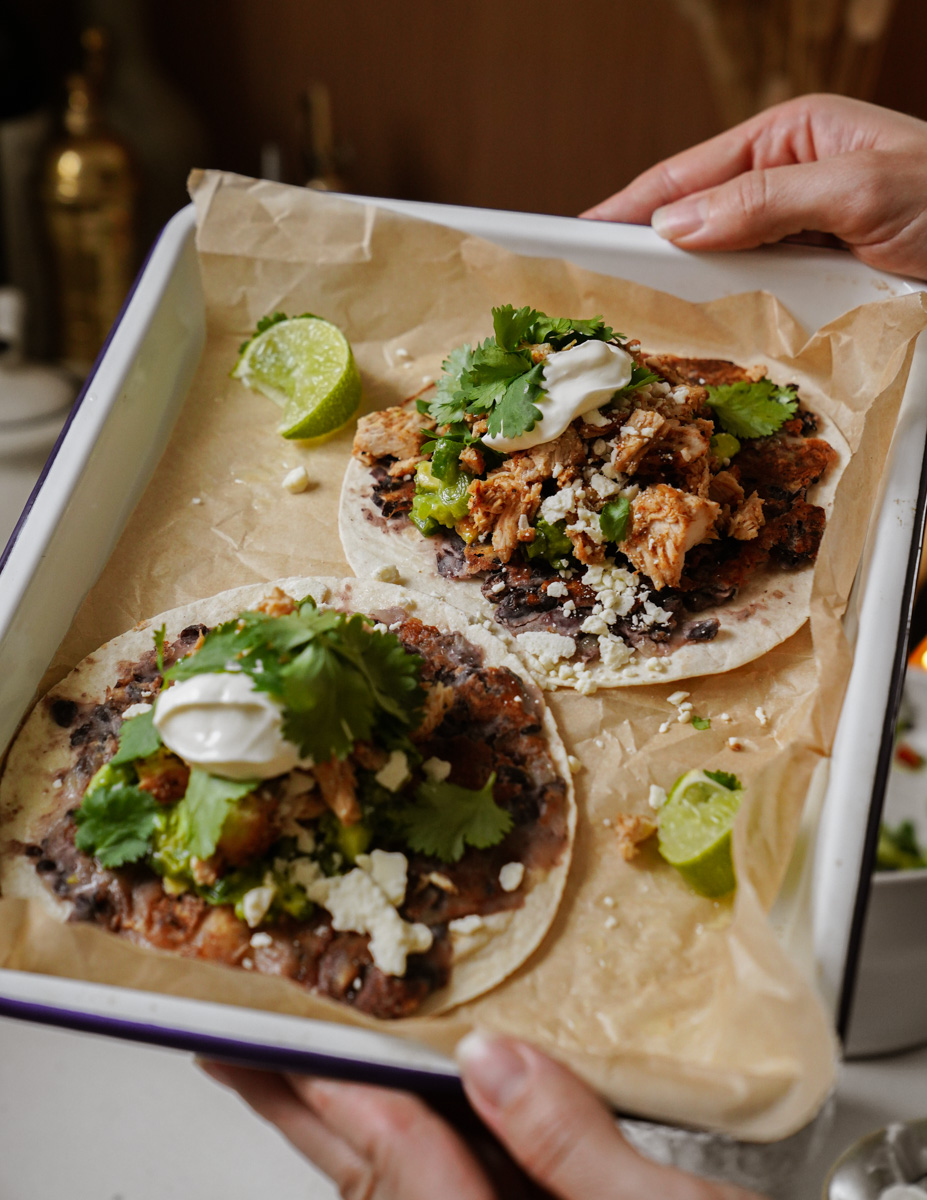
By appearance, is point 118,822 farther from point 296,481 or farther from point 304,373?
point 304,373

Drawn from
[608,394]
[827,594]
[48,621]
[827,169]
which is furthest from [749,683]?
[48,621]

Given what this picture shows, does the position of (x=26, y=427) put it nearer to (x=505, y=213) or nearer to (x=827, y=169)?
(x=505, y=213)

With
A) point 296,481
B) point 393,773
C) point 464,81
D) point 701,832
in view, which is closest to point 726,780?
point 701,832

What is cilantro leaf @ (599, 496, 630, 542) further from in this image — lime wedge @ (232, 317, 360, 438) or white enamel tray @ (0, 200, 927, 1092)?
lime wedge @ (232, 317, 360, 438)

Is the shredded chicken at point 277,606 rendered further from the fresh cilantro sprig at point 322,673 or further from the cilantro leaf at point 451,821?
the cilantro leaf at point 451,821

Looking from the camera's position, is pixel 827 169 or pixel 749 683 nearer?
pixel 749 683

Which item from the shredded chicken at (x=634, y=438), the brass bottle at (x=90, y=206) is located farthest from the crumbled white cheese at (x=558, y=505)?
the brass bottle at (x=90, y=206)
